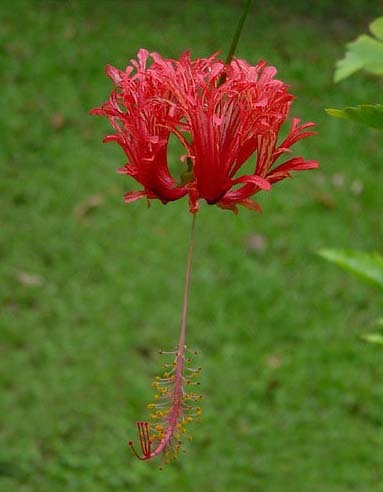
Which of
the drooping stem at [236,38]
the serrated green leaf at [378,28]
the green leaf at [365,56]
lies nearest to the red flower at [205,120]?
the drooping stem at [236,38]

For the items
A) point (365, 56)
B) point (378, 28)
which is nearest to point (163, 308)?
point (365, 56)

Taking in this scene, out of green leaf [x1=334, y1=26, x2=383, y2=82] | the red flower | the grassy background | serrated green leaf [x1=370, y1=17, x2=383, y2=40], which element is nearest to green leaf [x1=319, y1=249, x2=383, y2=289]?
green leaf [x1=334, y1=26, x2=383, y2=82]

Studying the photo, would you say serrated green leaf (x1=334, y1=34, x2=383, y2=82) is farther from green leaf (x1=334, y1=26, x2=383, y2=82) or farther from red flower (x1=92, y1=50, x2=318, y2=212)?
red flower (x1=92, y1=50, x2=318, y2=212)

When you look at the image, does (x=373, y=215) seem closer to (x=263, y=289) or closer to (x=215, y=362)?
(x=263, y=289)

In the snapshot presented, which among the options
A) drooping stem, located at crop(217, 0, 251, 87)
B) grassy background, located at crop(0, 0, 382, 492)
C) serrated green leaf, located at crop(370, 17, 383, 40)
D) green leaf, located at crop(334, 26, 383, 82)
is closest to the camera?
drooping stem, located at crop(217, 0, 251, 87)

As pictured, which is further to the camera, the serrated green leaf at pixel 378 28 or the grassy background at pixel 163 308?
the grassy background at pixel 163 308

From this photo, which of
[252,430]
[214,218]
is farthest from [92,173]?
[252,430]

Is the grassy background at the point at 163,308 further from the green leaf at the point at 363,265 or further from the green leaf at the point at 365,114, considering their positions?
the green leaf at the point at 365,114

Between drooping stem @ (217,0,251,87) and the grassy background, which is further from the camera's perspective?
the grassy background
